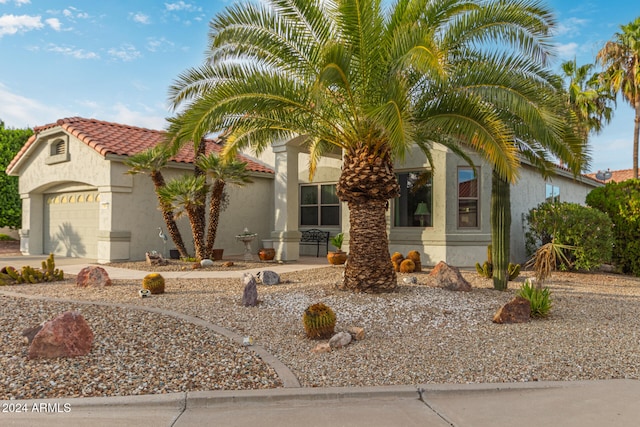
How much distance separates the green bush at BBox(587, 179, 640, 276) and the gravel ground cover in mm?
4968

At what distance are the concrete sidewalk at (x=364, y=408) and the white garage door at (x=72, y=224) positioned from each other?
1398 cm

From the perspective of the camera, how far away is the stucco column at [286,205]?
50.8 feet

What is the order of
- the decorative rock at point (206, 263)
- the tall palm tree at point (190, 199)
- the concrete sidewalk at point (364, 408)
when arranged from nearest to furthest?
1. the concrete sidewalk at point (364, 408)
2. the tall palm tree at point (190, 199)
3. the decorative rock at point (206, 263)

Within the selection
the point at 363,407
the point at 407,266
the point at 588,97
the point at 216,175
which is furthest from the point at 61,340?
the point at 588,97

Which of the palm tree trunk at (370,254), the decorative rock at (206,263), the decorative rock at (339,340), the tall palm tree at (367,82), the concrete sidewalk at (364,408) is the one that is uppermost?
the tall palm tree at (367,82)

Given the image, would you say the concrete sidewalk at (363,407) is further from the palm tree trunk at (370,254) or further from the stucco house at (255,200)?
the stucco house at (255,200)

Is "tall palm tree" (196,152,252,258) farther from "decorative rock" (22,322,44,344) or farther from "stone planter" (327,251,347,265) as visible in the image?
"decorative rock" (22,322,44,344)

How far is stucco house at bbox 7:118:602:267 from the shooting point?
45.3ft

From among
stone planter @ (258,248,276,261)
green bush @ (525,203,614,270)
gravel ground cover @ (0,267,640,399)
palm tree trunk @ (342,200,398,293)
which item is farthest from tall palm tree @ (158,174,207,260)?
green bush @ (525,203,614,270)

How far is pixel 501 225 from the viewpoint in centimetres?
884

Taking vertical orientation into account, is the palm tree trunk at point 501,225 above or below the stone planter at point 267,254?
above

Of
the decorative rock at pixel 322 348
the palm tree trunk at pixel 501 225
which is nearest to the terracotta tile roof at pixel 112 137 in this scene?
the palm tree trunk at pixel 501 225

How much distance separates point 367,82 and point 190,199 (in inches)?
306

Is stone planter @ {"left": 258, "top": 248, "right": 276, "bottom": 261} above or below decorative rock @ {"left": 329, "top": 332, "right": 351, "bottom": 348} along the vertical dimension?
above
